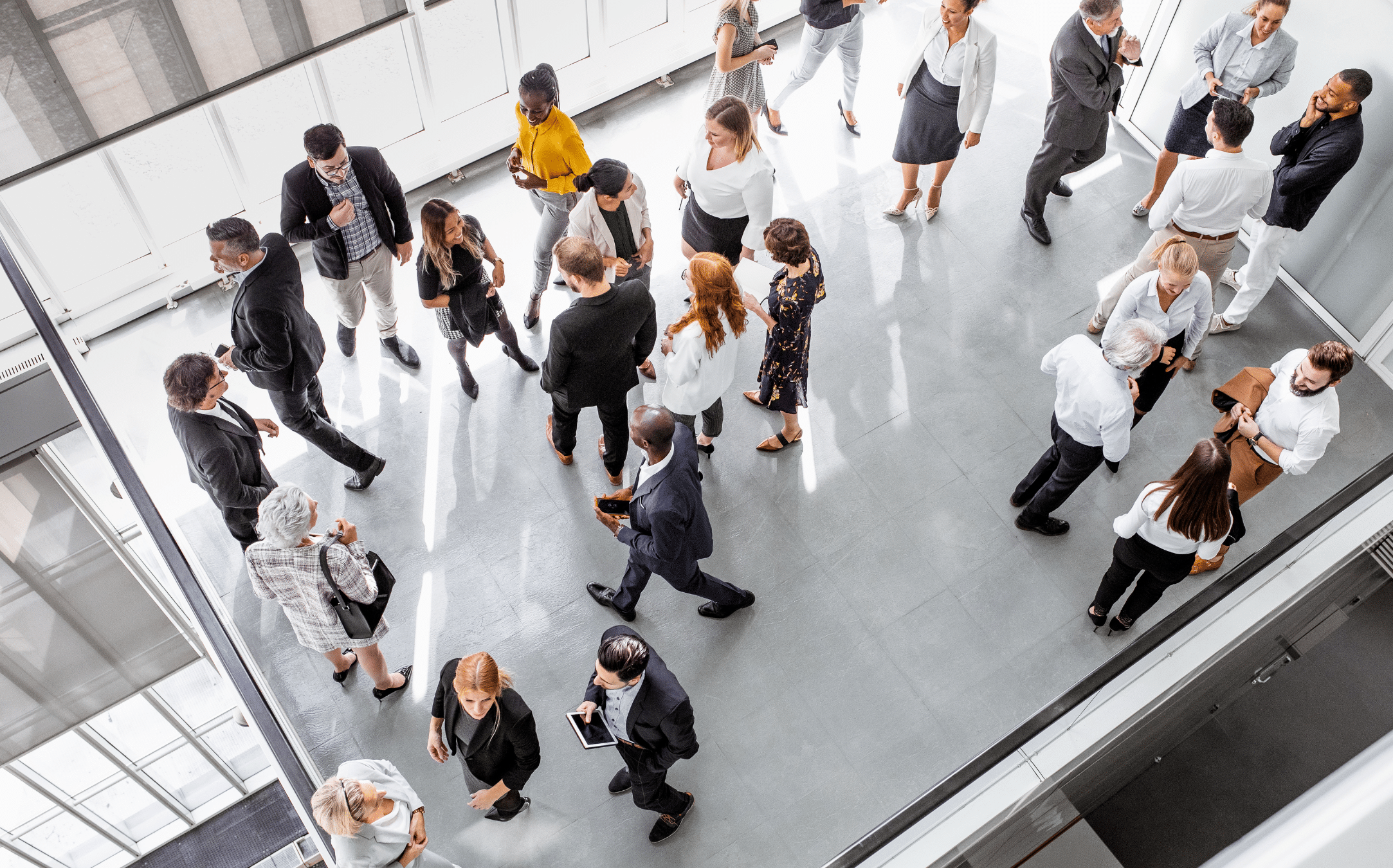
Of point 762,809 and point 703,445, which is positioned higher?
point 703,445

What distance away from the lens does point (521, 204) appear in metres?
7.13

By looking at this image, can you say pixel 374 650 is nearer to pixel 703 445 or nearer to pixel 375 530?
pixel 375 530

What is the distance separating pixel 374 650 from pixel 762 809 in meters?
2.05

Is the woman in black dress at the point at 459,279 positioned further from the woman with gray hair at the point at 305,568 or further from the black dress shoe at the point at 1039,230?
the black dress shoe at the point at 1039,230

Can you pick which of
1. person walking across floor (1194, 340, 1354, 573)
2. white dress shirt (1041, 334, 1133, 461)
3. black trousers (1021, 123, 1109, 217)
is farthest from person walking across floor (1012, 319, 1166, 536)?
black trousers (1021, 123, 1109, 217)

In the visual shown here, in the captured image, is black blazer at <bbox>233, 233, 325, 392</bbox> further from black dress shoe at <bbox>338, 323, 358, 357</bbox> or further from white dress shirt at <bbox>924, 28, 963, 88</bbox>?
white dress shirt at <bbox>924, 28, 963, 88</bbox>

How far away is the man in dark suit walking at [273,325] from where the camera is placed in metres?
4.63

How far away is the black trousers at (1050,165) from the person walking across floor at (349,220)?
13.8 feet

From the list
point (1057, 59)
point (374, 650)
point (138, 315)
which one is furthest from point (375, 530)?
point (1057, 59)

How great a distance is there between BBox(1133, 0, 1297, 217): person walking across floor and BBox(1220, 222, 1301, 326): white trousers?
0.82 meters

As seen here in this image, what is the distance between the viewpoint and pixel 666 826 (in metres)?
4.51

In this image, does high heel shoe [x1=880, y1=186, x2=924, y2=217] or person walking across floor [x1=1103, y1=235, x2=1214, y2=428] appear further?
high heel shoe [x1=880, y1=186, x2=924, y2=217]

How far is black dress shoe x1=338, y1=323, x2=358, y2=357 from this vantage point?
6.10 meters

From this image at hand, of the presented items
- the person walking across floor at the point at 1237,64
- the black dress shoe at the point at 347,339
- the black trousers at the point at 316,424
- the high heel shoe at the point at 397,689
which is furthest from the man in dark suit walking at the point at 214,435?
the person walking across floor at the point at 1237,64
